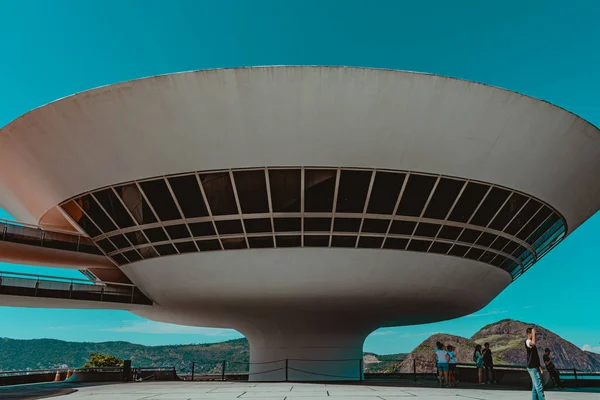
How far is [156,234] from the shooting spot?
1686 cm

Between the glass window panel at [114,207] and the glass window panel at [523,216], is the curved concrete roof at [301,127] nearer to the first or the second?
the glass window panel at [114,207]

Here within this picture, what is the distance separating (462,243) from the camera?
677 inches

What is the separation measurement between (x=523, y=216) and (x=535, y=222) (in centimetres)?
109

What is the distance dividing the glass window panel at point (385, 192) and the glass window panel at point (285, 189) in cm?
233

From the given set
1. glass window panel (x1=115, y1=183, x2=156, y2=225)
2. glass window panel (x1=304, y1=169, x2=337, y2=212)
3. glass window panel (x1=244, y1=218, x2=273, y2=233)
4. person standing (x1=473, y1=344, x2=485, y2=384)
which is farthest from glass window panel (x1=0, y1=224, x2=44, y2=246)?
person standing (x1=473, y1=344, x2=485, y2=384)

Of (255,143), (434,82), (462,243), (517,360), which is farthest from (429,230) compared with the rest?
(517,360)

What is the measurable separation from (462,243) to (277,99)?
8.52m

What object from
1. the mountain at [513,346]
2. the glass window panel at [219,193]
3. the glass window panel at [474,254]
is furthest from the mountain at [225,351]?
the glass window panel at [219,193]

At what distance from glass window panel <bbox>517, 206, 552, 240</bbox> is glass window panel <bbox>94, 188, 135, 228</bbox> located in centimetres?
1416

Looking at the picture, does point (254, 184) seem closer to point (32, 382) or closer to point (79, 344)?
point (32, 382)

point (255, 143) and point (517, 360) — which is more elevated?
point (255, 143)

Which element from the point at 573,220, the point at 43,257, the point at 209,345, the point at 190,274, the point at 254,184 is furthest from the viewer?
the point at 209,345

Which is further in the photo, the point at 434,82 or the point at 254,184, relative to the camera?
the point at 254,184

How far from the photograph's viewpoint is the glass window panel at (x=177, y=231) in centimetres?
1634
